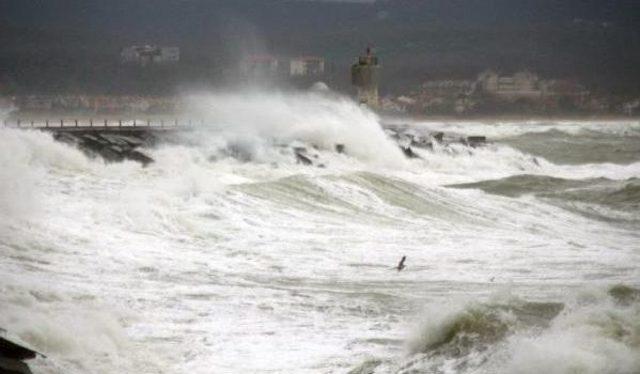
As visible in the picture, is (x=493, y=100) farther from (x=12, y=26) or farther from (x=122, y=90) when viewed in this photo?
(x=12, y=26)

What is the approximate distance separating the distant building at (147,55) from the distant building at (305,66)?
8.71m

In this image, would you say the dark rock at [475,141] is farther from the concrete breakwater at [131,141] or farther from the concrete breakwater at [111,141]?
the concrete breakwater at [111,141]

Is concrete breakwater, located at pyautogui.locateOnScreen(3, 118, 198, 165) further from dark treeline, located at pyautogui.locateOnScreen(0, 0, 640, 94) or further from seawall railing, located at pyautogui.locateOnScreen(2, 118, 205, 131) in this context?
dark treeline, located at pyautogui.locateOnScreen(0, 0, 640, 94)

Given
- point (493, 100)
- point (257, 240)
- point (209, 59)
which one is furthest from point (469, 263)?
point (493, 100)

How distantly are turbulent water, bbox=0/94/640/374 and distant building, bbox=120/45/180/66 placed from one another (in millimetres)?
44702

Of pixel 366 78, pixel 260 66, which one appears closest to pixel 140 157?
pixel 366 78

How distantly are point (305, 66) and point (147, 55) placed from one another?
1200 cm

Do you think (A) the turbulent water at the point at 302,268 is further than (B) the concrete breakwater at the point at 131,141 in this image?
No

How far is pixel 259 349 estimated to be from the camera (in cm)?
989

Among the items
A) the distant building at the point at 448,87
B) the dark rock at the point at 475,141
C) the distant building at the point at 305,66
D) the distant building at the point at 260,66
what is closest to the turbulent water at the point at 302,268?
the dark rock at the point at 475,141

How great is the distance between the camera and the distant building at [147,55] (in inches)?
2849

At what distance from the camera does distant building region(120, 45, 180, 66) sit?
72.4m

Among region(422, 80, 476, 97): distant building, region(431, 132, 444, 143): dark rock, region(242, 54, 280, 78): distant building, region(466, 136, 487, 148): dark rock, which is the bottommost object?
region(466, 136, 487, 148): dark rock

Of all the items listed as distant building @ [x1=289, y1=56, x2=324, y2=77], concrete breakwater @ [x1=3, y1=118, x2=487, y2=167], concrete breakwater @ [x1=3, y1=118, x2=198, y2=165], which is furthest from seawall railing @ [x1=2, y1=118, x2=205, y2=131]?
distant building @ [x1=289, y1=56, x2=324, y2=77]
